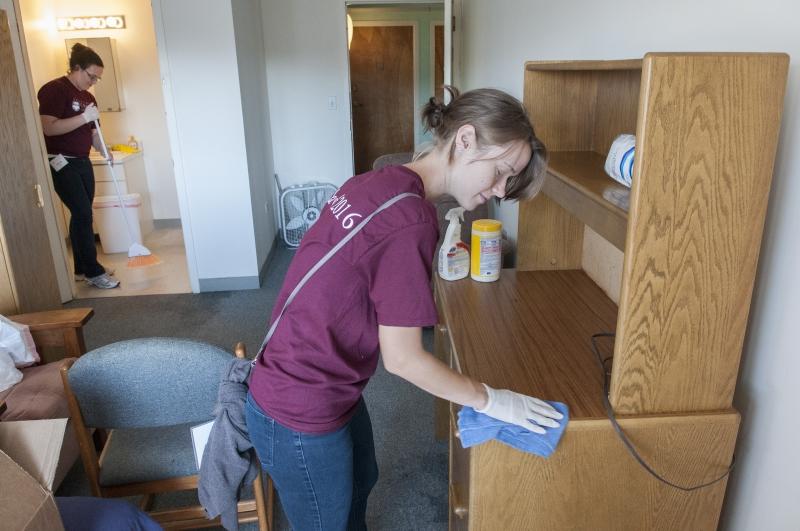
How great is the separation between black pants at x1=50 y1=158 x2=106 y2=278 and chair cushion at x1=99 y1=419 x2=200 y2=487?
256 cm

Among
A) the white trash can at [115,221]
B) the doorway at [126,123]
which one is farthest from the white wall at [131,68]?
the white trash can at [115,221]

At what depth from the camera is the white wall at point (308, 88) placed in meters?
4.70

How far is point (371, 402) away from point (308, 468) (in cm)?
143

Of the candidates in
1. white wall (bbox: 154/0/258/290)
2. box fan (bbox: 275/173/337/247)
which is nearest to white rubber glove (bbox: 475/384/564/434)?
white wall (bbox: 154/0/258/290)

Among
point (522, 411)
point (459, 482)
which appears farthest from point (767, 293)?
point (459, 482)

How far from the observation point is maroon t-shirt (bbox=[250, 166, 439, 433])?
955 millimetres

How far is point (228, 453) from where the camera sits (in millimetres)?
1350

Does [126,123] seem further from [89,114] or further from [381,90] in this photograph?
[381,90]

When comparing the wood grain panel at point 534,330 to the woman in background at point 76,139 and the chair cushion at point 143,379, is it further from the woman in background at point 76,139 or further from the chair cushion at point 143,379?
the woman in background at point 76,139

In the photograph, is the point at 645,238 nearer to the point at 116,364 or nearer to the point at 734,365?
the point at 734,365

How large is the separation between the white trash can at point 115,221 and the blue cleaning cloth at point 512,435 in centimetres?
414

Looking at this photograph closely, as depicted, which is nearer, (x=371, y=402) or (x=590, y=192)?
(x=590, y=192)

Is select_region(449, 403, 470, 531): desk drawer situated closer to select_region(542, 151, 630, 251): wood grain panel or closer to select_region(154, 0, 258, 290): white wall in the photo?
select_region(542, 151, 630, 251): wood grain panel

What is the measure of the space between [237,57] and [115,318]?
1698mm
